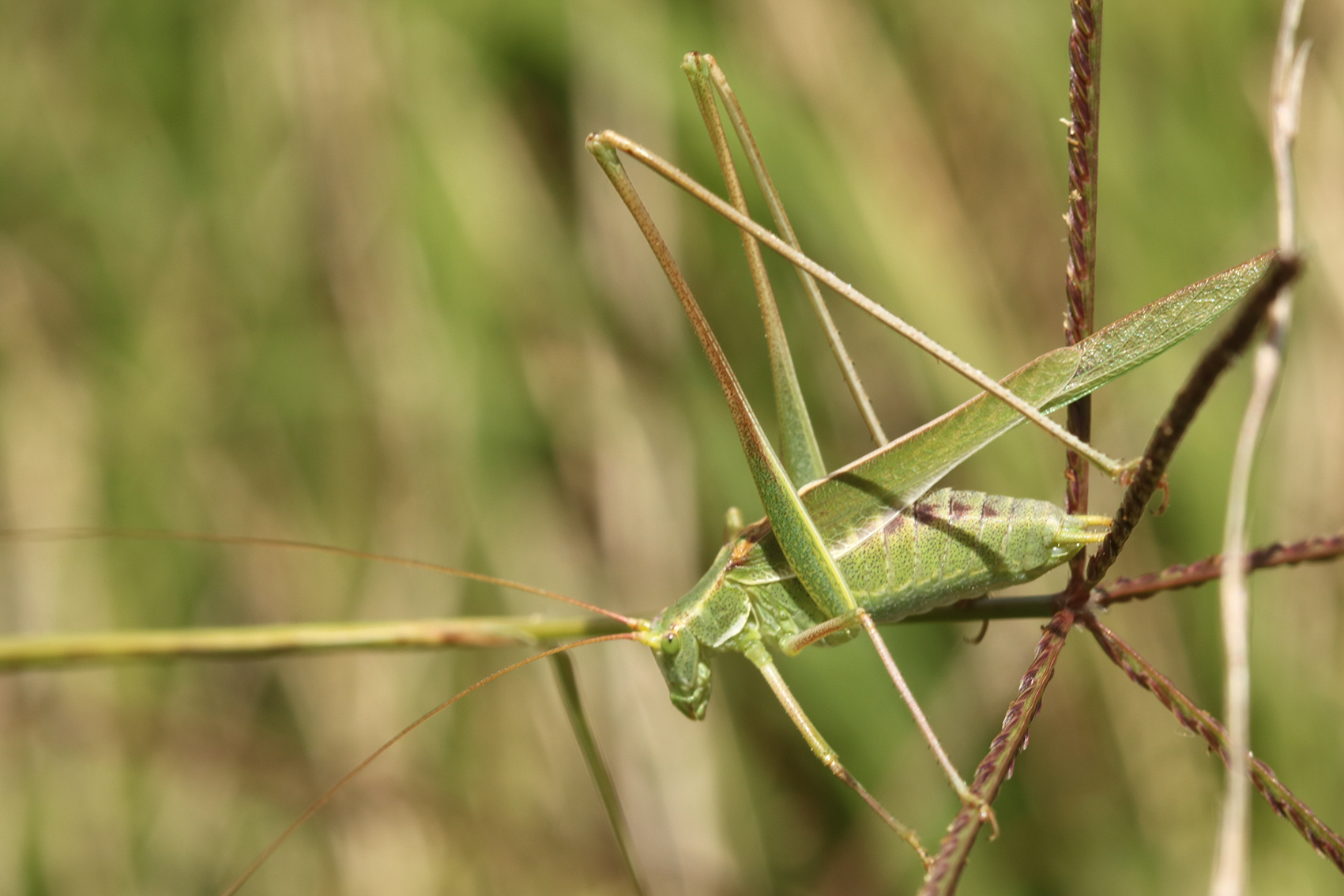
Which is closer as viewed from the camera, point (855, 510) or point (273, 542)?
point (273, 542)

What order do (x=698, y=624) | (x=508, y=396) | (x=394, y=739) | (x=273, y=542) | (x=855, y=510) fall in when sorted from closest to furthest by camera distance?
1. (x=394, y=739)
2. (x=273, y=542)
3. (x=855, y=510)
4. (x=698, y=624)
5. (x=508, y=396)

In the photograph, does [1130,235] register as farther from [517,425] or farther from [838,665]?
[517,425]

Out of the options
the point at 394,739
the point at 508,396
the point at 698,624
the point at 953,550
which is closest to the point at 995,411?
the point at 953,550

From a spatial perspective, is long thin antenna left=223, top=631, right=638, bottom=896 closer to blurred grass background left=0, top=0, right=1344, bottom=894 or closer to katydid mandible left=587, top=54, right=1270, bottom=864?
katydid mandible left=587, top=54, right=1270, bottom=864

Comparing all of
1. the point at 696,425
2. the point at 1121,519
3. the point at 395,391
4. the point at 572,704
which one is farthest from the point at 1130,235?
the point at 395,391

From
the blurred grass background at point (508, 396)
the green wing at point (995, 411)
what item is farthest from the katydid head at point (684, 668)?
the blurred grass background at point (508, 396)

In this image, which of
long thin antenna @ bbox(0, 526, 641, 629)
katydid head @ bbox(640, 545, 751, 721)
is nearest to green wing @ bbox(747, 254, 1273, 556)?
katydid head @ bbox(640, 545, 751, 721)

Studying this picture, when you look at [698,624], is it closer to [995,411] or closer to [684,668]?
[684,668]

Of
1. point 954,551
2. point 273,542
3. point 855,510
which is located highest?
point 273,542
